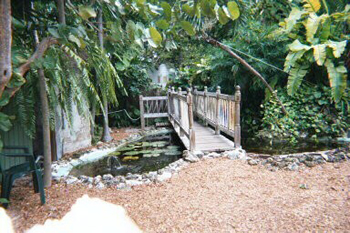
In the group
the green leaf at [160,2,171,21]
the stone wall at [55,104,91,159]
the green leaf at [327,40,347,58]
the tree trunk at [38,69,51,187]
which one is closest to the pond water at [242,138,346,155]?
the green leaf at [327,40,347,58]

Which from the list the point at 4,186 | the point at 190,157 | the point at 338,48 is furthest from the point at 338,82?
the point at 4,186

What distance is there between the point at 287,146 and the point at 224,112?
1.64m

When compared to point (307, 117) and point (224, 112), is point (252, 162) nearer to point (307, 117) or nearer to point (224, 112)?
point (224, 112)

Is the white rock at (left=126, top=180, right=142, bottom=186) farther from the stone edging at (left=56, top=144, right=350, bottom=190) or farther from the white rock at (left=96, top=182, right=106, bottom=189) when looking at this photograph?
the white rock at (left=96, top=182, right=106, bottom=189)

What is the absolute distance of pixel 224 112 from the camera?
169 inches

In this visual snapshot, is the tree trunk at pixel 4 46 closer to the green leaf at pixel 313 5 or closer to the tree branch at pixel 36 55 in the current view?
the tree branch at pixel 36 55

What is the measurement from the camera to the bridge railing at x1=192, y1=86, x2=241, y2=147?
376 cm

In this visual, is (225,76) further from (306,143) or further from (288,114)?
(306,143)

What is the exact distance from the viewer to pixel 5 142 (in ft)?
11.0

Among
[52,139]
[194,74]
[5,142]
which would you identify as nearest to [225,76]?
[194,74]

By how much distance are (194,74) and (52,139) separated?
559 centimetres

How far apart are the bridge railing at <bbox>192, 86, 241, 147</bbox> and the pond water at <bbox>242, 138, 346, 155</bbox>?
33.1 inches

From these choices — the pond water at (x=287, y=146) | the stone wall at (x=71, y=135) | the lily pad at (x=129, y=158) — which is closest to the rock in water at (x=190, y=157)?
the lily pad at (x=129, y=158)

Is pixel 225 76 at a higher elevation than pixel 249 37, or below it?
below
